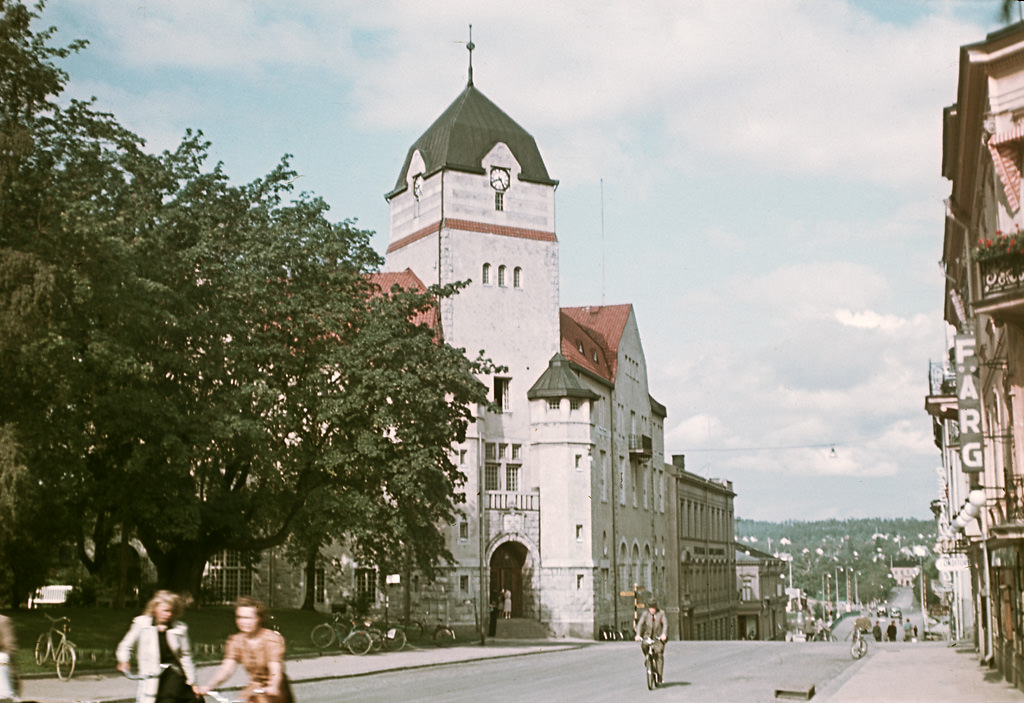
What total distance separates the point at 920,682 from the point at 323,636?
57.5 ft

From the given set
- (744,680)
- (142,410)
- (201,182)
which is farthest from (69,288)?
(744,680)

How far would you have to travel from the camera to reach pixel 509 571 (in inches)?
2147

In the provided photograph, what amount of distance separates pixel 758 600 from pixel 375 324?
81.5 m

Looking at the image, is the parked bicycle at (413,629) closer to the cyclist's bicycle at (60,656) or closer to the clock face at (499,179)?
the cyclist's bicycle at (60,656)

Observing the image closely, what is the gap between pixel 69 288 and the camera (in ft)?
88.2

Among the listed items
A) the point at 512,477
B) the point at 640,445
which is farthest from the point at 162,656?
the point at 640,445

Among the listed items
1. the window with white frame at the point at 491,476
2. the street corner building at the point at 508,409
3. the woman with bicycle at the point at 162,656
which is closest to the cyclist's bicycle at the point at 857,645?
the street corner building at the point at 508,409

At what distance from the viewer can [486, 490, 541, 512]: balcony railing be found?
2117 inches

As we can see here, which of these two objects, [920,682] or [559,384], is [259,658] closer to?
[920,682]

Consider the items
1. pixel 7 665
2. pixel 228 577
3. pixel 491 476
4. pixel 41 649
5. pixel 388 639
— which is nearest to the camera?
pixel 7 665

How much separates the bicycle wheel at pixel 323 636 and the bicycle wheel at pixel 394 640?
2219mm

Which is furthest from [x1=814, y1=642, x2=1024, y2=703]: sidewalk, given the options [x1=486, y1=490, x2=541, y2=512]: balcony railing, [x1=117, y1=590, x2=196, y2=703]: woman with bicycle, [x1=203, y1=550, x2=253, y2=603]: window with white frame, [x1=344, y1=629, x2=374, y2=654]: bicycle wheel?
[x1=203, y1=550, x2=253, y2=603]: window with white frame

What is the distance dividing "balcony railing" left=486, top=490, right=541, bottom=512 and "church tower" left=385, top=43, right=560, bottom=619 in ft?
0.15

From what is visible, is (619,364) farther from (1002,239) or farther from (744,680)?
(1002,239)
